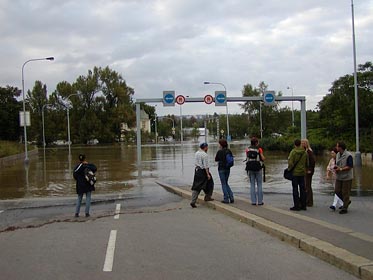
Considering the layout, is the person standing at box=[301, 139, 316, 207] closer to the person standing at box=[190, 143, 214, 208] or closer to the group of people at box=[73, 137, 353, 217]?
the group of people at box=[73, 137, 353, 217]

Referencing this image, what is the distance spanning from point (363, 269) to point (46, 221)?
771 centimetres

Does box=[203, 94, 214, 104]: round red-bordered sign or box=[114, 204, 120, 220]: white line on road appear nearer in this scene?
box=[114, 204, 120, 220]: white line on road

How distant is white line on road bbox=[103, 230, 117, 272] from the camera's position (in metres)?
6.77

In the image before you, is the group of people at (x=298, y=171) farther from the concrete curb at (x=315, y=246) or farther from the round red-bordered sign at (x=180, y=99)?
the round red-bordered sign at (x=180, y=99)

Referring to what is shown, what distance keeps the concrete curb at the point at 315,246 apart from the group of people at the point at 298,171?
53.5 inches

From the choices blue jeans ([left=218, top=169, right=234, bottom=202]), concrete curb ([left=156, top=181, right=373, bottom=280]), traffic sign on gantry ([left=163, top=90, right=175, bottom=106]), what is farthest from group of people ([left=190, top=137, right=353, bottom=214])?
traffic sign on gantry ([left=163, top=90, right=175, bottom=106])

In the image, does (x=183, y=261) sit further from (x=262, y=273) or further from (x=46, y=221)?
(x=46, y=221)

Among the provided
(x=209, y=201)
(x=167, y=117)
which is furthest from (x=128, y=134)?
(x=209, y=201)

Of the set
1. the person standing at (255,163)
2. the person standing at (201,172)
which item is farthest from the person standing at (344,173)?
the person standing at (201,172)

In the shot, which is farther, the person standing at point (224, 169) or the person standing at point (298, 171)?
the person standing at point (224, 169)

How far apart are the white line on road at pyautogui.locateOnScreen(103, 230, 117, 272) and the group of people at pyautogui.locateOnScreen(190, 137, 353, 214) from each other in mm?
3737

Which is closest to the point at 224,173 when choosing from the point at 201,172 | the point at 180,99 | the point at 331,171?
the point at 201,172

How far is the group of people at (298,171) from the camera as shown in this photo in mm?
11148

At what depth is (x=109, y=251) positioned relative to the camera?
25.5 feet
